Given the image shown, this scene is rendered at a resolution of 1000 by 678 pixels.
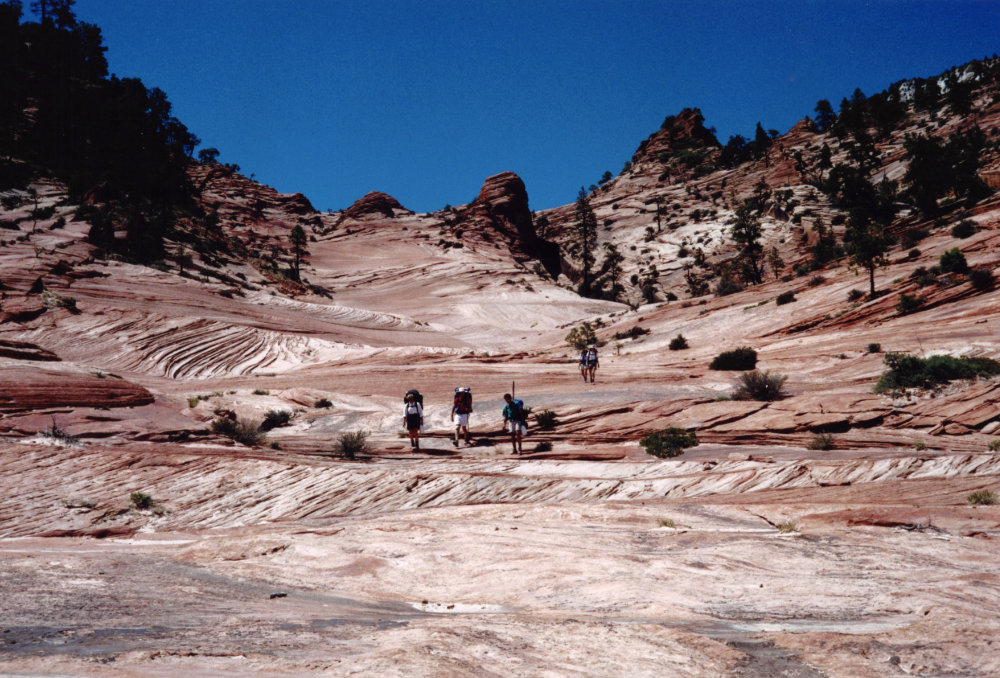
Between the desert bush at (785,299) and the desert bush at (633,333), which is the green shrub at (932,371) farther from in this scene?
the desert bush at (633,333)

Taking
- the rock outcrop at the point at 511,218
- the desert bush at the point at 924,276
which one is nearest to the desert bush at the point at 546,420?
the desert bush at the point at 924,276

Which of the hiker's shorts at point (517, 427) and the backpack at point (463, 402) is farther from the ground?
the backpack at point (463, 402)

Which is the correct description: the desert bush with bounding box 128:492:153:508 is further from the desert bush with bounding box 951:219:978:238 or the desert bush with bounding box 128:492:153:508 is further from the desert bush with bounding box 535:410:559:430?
the desert bush with bounding box 951:219:978:238

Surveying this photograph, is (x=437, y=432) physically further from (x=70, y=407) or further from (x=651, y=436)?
(x=70, y=407)

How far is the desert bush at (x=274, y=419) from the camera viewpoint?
1013 inches

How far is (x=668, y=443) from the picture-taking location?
19.3m

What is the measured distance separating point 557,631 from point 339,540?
6499mm

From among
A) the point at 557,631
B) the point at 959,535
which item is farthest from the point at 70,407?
the point at 959,535

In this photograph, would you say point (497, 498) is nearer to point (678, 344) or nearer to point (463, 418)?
point (463, 418)

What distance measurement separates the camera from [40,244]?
48875 millimetres

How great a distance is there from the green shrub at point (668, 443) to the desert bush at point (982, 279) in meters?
21.8

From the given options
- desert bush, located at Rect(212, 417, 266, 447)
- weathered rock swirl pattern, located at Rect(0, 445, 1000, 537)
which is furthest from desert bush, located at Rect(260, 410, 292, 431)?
weathered rock swirl pattern, located at Rect(0, 445, 1000, 537)

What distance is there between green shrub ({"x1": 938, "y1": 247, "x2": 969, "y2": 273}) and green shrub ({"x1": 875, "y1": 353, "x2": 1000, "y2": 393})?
1431 centimetres

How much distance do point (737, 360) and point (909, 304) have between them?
33.7 feet
